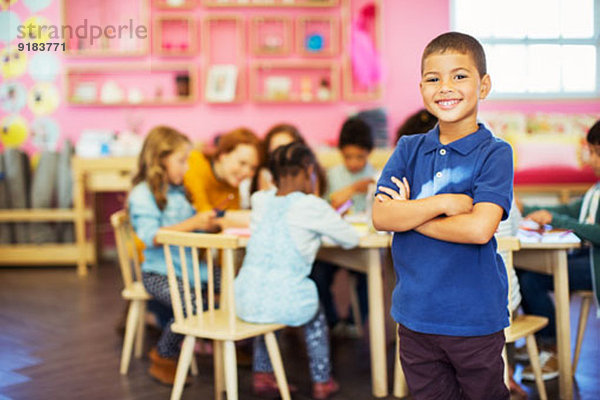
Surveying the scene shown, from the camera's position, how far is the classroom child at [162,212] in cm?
272

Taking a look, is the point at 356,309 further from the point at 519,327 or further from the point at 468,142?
the point at 468,142

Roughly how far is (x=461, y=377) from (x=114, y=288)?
348 cm

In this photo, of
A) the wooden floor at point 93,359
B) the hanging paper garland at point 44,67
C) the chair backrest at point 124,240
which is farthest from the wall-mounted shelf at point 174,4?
the chair backrest at point 124,240

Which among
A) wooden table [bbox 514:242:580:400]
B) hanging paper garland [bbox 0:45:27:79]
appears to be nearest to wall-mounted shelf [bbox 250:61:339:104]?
hanging paper garland [bbox 0:45:27:79]

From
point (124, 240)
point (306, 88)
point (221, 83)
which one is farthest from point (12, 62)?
point (124, 240)

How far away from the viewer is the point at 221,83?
225 inches

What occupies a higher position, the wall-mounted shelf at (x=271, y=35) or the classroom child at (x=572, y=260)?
the wall-mounted shelf at (x=271, y=35)

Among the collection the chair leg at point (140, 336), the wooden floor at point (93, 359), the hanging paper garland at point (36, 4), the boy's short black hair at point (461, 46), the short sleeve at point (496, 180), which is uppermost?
the hanging paper garland at point (36, 4)

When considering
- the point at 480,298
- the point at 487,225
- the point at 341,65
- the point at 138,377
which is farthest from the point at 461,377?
the point at 341,65

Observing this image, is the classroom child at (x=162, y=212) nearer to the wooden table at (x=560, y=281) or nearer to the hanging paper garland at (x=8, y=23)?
the wooden table at (x=560, y=281)

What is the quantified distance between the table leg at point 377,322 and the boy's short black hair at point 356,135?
109 cm

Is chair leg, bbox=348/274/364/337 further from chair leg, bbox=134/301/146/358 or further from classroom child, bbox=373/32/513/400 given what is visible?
classroom child, bbox=373/32/513/400

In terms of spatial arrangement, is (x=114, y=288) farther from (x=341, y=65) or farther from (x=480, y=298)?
(x=480, y=298)

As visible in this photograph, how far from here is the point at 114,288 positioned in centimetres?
461
